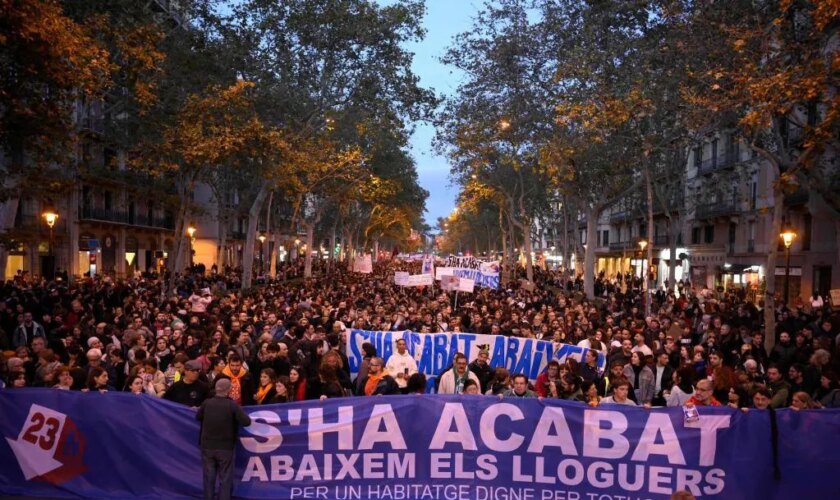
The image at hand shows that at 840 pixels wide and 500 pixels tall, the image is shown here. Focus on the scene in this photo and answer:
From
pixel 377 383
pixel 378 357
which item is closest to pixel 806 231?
pixel 378 357

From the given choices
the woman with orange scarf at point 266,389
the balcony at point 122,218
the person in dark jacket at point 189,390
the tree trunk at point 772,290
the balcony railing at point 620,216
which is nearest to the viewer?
the person in dark jacket at point 189,390

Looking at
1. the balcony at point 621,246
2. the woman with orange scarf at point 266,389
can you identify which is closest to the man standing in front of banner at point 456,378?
the woman with orange scarf at point 266,389

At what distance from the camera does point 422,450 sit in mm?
8336

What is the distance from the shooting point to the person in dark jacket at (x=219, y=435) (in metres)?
7.79

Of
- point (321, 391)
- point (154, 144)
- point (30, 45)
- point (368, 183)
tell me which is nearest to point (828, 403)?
point (321, 391)

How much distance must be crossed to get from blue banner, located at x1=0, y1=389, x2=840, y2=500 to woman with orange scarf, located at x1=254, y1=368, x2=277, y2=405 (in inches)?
38.1

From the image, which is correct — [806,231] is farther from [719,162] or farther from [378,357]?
[378,357]

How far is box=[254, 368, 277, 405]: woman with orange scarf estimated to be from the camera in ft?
30.9

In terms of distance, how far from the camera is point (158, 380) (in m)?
10.3

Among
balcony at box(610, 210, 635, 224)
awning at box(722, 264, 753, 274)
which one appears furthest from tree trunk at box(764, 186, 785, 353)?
balcony at box(610, 210, 635, 224)

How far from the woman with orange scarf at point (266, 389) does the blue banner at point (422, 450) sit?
0.97 meters

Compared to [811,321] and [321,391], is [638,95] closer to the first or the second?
[811,321]

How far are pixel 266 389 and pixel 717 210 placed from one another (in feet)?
152

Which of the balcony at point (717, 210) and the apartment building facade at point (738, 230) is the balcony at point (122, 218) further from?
the balcony at point (717, 210)
